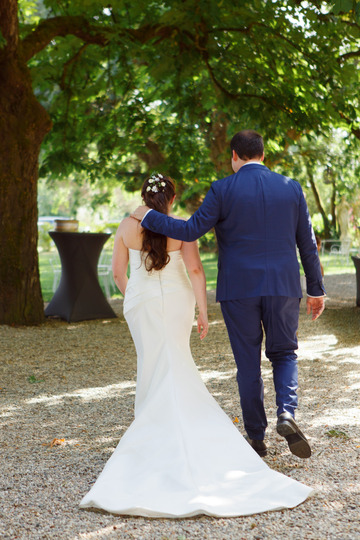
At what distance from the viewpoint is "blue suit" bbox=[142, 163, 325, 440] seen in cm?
367

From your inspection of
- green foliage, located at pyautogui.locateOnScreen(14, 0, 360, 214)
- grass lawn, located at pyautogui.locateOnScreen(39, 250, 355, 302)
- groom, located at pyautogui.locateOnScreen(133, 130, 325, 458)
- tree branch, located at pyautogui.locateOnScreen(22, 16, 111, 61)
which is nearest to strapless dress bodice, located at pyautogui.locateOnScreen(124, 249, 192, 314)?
groom, located at pyautogui.locateOnScreen(133, 130, 325, 458)

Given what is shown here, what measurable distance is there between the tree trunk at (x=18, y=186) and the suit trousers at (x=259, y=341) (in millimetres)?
6107

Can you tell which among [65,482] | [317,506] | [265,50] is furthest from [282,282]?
[265,50]

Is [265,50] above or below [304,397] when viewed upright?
above

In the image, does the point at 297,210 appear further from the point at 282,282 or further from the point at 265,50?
the point at 265,50

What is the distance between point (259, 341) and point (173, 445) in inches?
30.4

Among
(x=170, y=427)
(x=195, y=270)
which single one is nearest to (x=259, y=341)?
(x=195, y=270)

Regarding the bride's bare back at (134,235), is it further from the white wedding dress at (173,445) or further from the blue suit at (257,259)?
the blue suit at (257,259)

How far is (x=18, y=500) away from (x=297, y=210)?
7.21ft

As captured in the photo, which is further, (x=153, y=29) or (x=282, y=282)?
(x=153, y=29)

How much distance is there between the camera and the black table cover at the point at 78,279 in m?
9.97

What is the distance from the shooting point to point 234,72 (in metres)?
10.0

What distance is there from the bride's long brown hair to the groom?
0.60 feet

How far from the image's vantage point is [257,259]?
369 cm
